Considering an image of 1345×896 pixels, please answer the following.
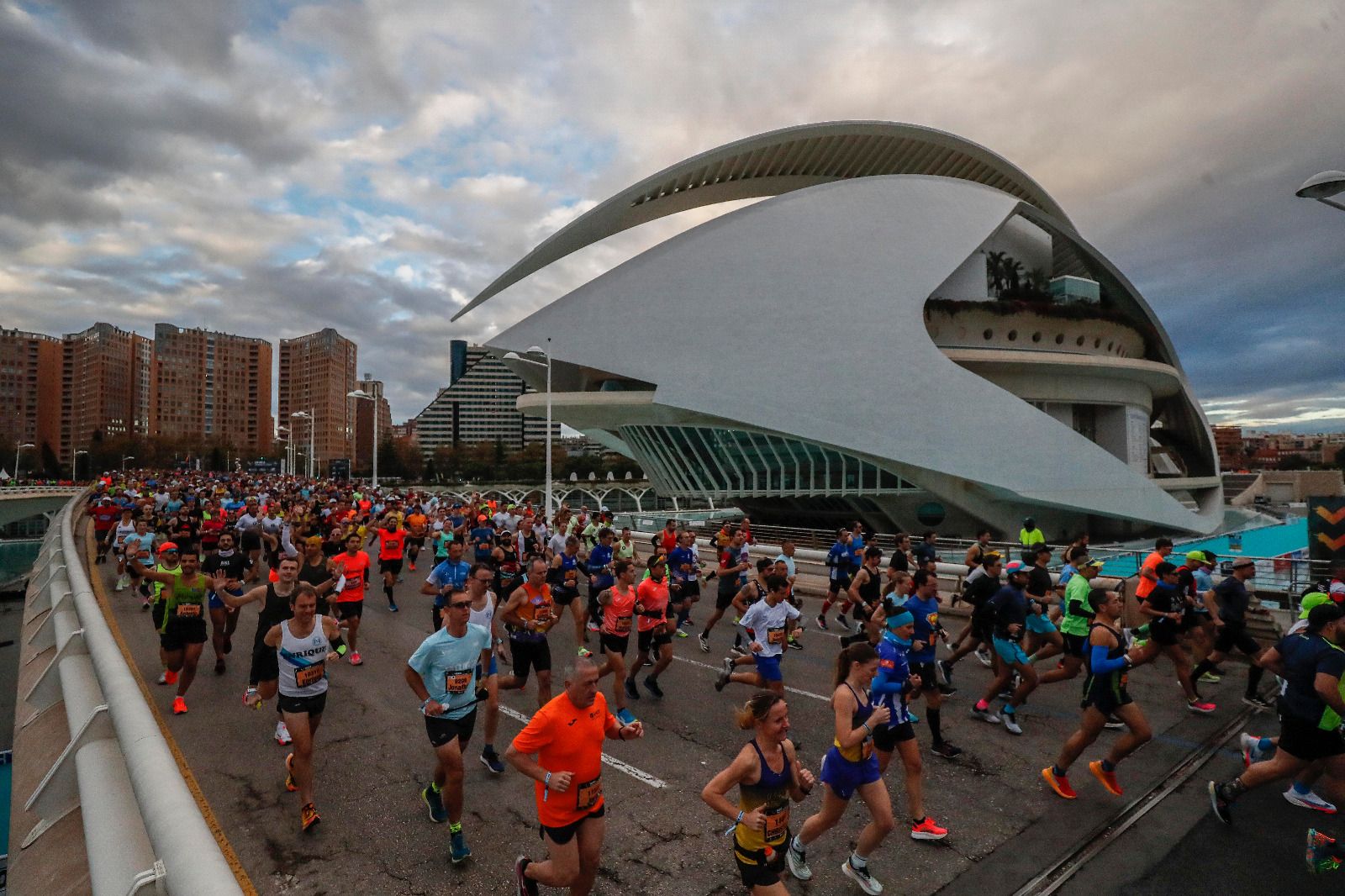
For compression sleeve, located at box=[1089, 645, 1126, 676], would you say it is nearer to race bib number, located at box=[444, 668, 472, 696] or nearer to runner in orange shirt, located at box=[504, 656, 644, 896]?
runner in orange shirt, located at box=[504, 656, 644, 896]

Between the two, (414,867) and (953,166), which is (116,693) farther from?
(953,166)

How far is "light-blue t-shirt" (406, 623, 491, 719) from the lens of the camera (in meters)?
4.49

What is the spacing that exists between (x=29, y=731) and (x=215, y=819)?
121 inches

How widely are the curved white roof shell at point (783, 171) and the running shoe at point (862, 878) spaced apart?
2917 centimetres

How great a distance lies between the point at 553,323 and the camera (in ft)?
92.2

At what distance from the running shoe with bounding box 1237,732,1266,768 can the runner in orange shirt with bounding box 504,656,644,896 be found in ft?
17.6

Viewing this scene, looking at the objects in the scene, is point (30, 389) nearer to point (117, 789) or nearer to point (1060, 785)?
point (117, 789)

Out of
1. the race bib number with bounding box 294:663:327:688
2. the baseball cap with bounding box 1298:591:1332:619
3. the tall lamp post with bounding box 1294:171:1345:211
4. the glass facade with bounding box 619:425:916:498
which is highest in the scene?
the tall lamp post with bounding box 1294:171:1345:211

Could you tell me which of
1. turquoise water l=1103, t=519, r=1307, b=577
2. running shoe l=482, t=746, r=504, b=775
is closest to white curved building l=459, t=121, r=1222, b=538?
turquoise water l=1103, t=519, r=1307, b=577

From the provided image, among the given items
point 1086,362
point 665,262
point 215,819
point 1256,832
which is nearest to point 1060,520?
point 1086,362

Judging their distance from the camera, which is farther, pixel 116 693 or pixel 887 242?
pixel 887 242

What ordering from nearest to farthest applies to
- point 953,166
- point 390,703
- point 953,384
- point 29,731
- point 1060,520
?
point 29,731 < point 390,703 < point 953,384 < point 1060,520 < point 953,166

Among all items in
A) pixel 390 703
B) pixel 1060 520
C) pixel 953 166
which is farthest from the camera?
pixel 953 166

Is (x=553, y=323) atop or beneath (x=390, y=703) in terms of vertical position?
atop
